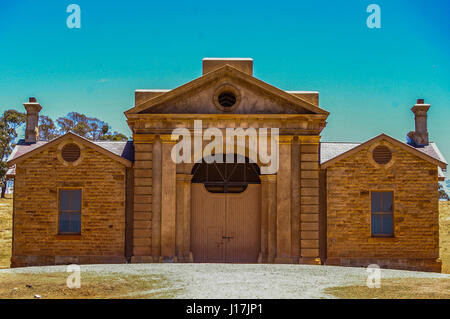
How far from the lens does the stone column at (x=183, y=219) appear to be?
1593 centimetres

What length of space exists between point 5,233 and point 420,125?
2261 centimetres

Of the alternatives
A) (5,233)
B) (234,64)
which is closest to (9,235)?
(5,233)

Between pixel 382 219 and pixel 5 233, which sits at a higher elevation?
pixel 382 219

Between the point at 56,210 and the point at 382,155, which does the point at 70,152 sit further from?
the point at 382,155

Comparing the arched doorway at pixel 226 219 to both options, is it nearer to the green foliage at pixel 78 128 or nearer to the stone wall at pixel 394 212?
the stone wall at pixel 394 212

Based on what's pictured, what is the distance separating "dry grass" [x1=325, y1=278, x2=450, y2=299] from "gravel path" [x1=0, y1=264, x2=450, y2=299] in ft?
1.30

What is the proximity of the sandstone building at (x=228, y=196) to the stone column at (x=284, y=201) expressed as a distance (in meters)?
0.03

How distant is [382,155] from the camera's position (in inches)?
650

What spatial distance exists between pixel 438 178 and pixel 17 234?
12.9m

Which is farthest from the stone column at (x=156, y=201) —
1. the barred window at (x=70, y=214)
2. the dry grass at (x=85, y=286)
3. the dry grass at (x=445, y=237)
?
the dry grass at (x=445, y=237)

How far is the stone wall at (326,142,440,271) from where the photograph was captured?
1623 cm

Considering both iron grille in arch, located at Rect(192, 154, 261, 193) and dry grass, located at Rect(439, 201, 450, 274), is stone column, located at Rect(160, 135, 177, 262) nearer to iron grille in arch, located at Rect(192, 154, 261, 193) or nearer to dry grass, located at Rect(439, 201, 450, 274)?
iron grille in arch, located at Rect(192, 154, 261, 193)

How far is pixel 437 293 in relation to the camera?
28.5ft
